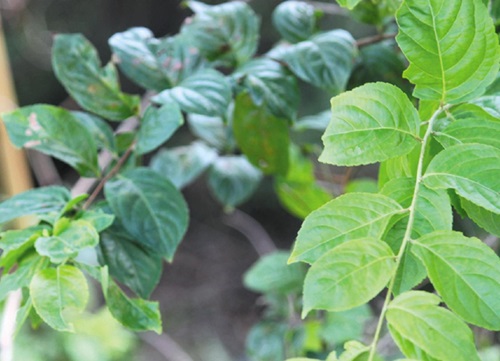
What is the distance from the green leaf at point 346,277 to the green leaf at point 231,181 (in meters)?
0.50

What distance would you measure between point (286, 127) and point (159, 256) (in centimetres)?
25

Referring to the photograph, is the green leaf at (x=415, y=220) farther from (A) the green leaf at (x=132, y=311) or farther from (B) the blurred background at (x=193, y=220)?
(B) the blurred background at (x=193, y=220)

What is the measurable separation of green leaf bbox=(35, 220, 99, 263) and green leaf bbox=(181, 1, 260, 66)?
27cm

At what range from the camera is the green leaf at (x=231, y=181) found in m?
0.79

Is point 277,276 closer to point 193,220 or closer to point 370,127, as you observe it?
point 370,127

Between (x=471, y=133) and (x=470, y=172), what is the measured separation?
0.12 ft

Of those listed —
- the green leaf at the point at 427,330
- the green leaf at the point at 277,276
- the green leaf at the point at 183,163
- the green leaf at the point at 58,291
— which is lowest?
the green leaf at the point at 277,276

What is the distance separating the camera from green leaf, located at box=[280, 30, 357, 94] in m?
0.56

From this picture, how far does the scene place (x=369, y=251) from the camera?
0.28m

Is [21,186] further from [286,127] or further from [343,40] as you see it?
[343,40]

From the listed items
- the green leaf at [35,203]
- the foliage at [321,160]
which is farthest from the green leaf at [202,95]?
the green leaf at [35,203]

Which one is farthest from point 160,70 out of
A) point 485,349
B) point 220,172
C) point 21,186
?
point 21,186

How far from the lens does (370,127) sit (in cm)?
33

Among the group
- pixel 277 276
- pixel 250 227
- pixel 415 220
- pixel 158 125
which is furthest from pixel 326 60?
pixel 250 227
